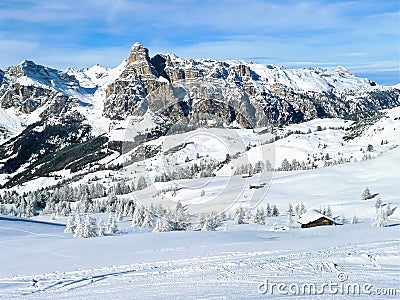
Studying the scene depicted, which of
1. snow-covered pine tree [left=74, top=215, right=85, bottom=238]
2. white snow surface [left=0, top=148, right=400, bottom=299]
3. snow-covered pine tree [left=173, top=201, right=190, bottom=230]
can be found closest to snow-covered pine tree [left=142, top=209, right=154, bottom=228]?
snow-covered pine tree [left=173, top=201, right=190, bottom=230]

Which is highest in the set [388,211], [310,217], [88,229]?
[88,229]

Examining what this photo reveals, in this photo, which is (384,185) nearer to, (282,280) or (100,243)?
(100,243)

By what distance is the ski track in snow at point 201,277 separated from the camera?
1892 centimetres

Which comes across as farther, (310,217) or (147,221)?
(310,217)

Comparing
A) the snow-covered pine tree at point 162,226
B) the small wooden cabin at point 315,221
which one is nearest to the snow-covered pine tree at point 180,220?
the snow-covered pine tree at point 162,226

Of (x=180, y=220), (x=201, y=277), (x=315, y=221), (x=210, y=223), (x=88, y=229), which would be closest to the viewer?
(x=201, y=277)

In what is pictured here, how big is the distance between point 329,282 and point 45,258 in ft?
61.9

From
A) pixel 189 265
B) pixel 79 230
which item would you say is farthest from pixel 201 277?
pixel 79 230

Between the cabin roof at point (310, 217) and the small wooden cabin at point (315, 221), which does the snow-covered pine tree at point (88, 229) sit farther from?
the cabin roof at point (310, 217)

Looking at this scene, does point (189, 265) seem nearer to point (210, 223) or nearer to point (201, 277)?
point (201, 277)

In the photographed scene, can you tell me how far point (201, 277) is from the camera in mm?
21203

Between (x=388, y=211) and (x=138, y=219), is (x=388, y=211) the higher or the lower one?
the lower one

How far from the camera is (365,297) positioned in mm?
17594

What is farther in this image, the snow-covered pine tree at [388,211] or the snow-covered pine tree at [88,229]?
the snow-covered pine tree at [388,211]
